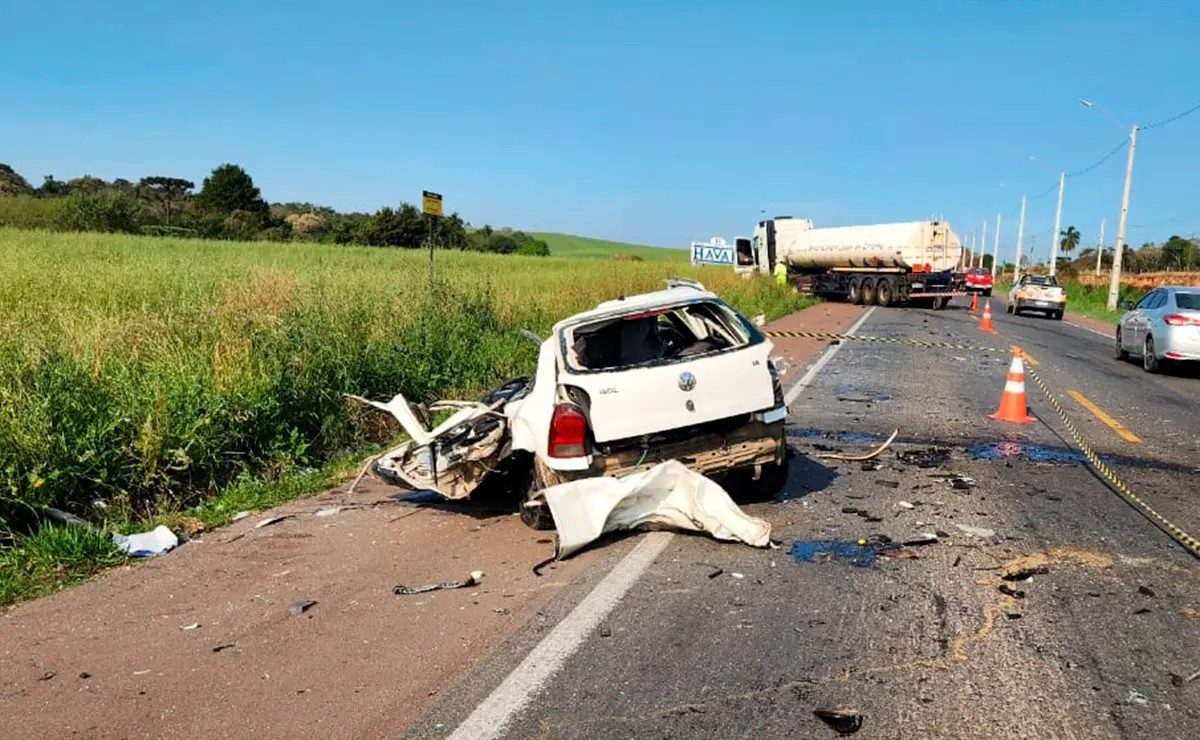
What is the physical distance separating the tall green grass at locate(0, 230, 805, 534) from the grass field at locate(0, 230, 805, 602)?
2cm

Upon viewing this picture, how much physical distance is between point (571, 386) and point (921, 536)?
2.33 m

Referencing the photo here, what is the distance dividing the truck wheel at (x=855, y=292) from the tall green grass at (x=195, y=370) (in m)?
25.0

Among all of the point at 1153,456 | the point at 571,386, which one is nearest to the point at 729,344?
the point at 571,386

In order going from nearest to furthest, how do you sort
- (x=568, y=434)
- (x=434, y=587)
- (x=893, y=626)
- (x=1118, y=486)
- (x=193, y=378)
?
(x=893, y=626) → (x=434, y=587) → (x=568, y=434) → (x=1118, y=486) → (x=193, y=378)

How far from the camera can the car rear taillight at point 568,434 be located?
18.4 feet

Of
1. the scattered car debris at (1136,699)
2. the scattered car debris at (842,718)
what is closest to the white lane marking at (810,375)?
the scattered car debris at (1136,699)

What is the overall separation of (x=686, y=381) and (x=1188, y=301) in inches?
529

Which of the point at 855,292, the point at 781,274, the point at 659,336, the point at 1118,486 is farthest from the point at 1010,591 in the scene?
the point at 781,274

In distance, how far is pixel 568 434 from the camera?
561 centimetres

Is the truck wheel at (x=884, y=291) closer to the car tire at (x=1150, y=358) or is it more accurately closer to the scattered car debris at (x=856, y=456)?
the car tire at (x=1150, y=358)

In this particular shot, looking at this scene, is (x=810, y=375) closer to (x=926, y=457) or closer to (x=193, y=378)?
(x=926, y=457)

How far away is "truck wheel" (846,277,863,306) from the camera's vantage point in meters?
37.2

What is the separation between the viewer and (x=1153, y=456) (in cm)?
851

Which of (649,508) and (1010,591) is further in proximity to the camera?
(649,508)
